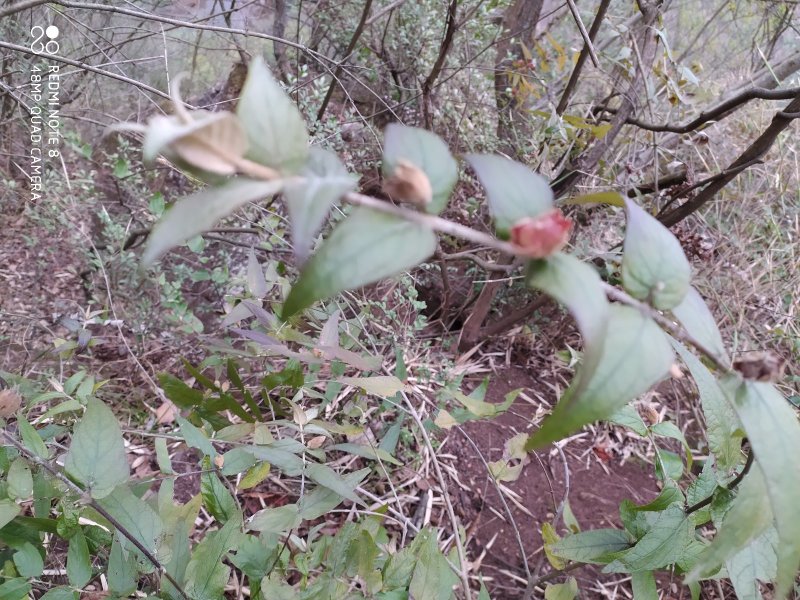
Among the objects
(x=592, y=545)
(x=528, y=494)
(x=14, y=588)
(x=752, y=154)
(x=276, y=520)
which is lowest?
(x=528, y=494)

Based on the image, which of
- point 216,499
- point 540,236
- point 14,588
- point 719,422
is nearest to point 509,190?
point 540,236

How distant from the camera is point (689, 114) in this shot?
7.97 ft

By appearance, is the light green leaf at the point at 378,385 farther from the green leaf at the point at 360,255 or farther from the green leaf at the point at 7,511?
the green leaf at the point at 360,255

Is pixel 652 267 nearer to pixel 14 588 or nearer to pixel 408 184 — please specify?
pixel 408 184

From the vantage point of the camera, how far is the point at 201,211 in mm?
282

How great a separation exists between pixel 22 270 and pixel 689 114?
3.25m

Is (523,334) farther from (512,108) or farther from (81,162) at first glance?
(81,162)

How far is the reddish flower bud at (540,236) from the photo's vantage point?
312 mm

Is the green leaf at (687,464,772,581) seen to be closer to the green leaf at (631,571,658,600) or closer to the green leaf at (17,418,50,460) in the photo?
the green leaf at (631,571,658,600)

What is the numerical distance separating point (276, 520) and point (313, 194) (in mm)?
593

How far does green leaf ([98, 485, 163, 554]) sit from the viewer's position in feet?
2.15

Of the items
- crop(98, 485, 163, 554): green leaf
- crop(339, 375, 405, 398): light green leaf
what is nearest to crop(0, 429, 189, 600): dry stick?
crop(98, 485, 163, 554): green leaf

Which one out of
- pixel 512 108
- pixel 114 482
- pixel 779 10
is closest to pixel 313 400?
pixel 114 482

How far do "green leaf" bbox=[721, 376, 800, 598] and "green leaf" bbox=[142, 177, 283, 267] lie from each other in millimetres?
367
